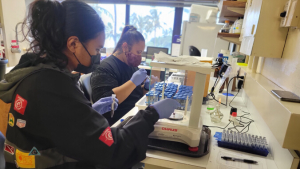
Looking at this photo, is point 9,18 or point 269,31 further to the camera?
point 9,18

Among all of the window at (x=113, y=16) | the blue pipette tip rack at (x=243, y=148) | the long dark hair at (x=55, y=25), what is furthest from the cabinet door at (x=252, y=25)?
the window at (x=113, y=16)

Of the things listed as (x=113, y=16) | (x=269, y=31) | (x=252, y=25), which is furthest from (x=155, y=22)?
(x=269, y=31)

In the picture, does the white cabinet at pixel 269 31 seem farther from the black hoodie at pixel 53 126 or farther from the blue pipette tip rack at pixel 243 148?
the black hoodie at pixel 53 126

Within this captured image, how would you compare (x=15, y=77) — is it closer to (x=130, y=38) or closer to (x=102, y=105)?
(x=102, y=105)

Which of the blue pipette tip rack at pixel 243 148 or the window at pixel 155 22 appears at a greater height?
the window at pixel 155 22

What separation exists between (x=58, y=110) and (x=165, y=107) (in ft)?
1.58

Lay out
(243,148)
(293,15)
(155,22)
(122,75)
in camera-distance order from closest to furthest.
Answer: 1. (293,15)
2. (243,148)
3. (122,75)
4. (155,22)

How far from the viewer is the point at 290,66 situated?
2.90 ft

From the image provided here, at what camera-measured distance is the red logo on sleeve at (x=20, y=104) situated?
61cm

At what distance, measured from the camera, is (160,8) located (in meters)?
4.09

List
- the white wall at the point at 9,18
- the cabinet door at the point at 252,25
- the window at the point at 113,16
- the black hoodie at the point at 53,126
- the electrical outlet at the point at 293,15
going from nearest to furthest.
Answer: the black hoodie at the point at 53,126, the electrical outlet at the point at 293,15, the cabinet door at the point at 252,25, the white wall at the point at 9,18, the window at the point at 113,16

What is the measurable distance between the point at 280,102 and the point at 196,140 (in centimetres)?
38

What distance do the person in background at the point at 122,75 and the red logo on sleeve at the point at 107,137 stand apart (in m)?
0.70

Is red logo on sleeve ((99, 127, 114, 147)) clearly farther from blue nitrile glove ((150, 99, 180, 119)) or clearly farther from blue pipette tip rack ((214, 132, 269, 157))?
blue pipette tip rack ((214, 132, 269, 157))
